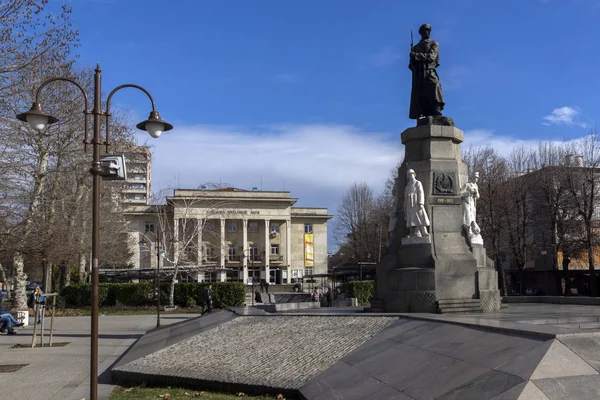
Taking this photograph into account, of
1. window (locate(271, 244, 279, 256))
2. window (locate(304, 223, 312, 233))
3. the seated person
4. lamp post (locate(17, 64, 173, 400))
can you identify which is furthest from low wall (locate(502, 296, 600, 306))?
window (locate(304, 223, 312, 233))

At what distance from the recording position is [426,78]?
17.5 metres

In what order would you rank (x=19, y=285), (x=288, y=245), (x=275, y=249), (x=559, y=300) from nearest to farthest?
1. (x=559, y=300)
2. (x=19, y=285)
3. (x=288, y=245)
4. (x=275, y=249)

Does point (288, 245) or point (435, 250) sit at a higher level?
point (288, 245)

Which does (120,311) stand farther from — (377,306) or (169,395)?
(169,395)

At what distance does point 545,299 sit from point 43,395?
58.6ft

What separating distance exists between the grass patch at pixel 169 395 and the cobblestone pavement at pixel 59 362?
42 cm

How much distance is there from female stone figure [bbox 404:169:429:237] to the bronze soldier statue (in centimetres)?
252

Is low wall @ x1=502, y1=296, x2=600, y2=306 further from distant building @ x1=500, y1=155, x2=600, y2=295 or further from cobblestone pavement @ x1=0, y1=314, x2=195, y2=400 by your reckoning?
distant building @ x1=500, y1=155, x2=600, y2=295

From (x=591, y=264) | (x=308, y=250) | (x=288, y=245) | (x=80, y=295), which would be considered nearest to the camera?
(x=591, y=264)

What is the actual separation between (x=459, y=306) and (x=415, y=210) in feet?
8.86

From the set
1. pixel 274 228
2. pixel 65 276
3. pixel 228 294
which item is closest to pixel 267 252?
pixel 274 228

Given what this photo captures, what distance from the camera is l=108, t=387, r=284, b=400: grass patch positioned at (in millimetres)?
10109

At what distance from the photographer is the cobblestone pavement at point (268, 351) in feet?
34.6

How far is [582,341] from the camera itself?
745cm
